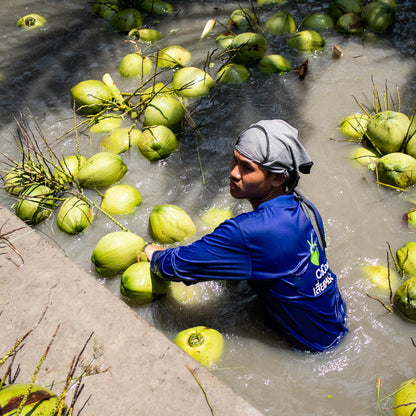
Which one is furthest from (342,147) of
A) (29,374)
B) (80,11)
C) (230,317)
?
(80,11)

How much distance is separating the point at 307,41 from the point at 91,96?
2517 millimetres

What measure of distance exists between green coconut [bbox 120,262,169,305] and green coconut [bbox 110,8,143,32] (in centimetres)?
390

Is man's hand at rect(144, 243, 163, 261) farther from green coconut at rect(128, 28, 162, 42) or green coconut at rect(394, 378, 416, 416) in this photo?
green coconut at rect(128, 28, 162, 42)

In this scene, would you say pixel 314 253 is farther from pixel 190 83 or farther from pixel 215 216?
pixel 190 83

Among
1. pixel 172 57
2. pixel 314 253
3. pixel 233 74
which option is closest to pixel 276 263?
pixel 314 253

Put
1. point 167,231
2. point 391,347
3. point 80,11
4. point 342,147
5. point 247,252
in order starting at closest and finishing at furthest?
point 247,252 → point 391,347 → point 167,231 → point 342,147 → point 80,11

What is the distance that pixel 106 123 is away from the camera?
4332 millimetres

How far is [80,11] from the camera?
6.28 meters

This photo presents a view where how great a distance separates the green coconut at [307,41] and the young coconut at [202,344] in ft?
12.2

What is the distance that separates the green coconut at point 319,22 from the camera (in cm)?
550

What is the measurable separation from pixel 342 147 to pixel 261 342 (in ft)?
6.88

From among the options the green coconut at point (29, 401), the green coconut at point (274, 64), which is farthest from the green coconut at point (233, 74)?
the green coconut at point (29, 401)

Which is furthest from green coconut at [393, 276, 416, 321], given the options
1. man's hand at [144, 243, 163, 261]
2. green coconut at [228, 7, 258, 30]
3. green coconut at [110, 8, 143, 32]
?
green coconut at [110, 8, 143, 32]

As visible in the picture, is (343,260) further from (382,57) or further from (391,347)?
(382,57)
